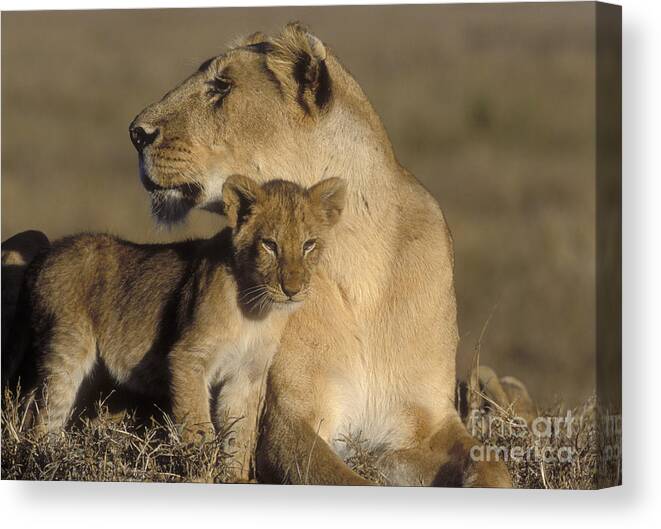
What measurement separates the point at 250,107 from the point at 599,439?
171 cm

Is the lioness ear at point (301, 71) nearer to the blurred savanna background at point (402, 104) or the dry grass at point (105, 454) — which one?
the blurred savanna background at point (402, 104)

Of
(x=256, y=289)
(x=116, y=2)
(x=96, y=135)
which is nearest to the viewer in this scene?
(x=256, y=289)

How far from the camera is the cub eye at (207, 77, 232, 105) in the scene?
346 inches

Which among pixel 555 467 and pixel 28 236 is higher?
pixel 28 236

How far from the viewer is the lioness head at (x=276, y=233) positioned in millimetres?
8352

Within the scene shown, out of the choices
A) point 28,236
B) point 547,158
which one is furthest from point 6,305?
point 547,158

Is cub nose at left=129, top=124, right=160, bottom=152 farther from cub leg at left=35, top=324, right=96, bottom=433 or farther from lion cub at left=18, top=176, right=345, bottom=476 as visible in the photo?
cub leg at left=35, top=324, right=96, bottom=433

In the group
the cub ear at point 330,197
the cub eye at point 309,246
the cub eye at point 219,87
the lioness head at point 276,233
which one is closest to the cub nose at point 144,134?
the cub eye at point 219,87

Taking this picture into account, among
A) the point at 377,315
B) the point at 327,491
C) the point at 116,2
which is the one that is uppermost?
the point at 116,2

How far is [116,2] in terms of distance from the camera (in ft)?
29.5

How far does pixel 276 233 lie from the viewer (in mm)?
8430

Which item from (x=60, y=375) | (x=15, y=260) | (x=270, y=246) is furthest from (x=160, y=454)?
(x=15, y=260)

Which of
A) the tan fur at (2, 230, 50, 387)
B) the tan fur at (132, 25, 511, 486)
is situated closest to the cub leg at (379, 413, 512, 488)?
the tan fur at (132, 25, 511, 486)

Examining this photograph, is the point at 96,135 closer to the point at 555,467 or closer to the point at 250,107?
the point at 250,107
